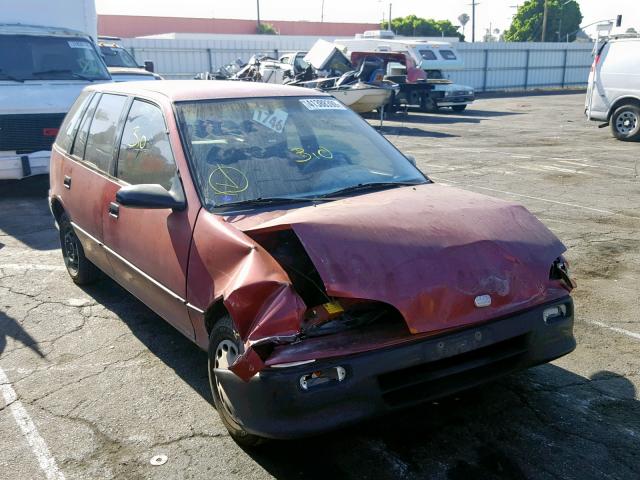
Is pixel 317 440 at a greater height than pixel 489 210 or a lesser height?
lesser

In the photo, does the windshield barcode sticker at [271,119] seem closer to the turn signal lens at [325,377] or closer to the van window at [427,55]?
the turn signal lens at [325,377]

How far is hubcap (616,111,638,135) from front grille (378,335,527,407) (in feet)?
43.9

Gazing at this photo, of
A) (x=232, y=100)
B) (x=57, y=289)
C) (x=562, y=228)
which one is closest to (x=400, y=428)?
(x=232, y=100)

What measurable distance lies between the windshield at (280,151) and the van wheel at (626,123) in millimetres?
12203

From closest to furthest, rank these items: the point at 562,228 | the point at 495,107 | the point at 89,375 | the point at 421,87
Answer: the point at 89,375
the point at 562,228
the point at 421,87
the point at 495,107

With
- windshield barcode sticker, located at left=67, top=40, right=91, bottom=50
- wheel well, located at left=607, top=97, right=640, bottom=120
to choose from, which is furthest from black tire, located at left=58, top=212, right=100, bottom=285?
wheel well, located at left=607, top=97, right=640, bottom=120

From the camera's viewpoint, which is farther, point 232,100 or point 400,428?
point 232,100

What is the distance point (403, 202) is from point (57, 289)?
3.52 metres

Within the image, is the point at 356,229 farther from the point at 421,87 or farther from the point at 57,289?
the point at 421,87

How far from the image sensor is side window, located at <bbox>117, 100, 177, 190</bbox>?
13.2ft

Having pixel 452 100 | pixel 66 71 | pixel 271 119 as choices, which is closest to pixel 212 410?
pixel 271 119

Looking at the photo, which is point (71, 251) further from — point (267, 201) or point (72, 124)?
point (267, 201)

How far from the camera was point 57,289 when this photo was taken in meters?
5.72

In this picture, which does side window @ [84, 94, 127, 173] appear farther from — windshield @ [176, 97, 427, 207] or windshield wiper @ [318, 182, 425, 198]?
windshield wiper @ [318, 182, 425, 198]
